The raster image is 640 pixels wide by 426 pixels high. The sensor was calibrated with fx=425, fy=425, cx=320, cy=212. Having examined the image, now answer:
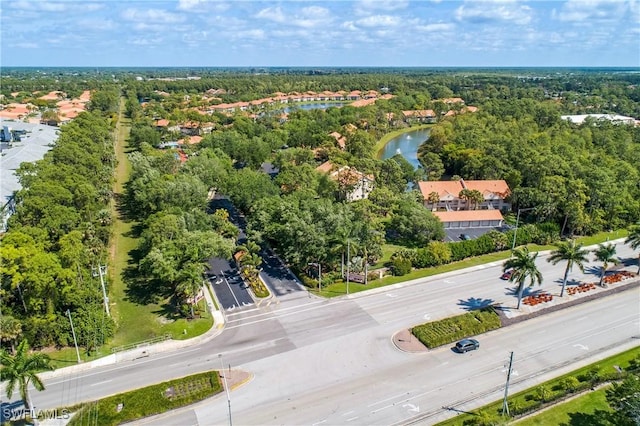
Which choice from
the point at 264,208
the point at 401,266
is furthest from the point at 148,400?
the point at 401,266

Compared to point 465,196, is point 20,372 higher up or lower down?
higher up

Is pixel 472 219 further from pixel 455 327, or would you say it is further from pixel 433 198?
pixel 455 327

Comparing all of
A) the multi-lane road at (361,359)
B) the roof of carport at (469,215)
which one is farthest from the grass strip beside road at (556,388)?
the roof of carport at (469,215)

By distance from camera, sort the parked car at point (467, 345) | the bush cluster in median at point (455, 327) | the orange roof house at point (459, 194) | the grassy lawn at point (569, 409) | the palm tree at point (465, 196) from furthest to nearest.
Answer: the orange roof house at point (459, 194) → the palm tree at point (465, 196) → the bush cluster in median at point (455, 327) → the parked car at point (467, 345) → the grassy lawn at point (569, 409)

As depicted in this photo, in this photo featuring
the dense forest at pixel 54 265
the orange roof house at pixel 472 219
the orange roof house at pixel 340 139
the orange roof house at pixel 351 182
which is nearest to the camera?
the dense forest at pixel 54 265

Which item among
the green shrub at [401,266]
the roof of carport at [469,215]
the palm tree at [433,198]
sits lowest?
the green shrub at [401,266]

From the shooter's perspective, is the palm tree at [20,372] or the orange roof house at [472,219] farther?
the orange roof house at [472,219]

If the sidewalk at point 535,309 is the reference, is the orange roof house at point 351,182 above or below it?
above

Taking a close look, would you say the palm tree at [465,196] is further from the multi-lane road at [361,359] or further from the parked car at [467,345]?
the parked car at [467,345]
